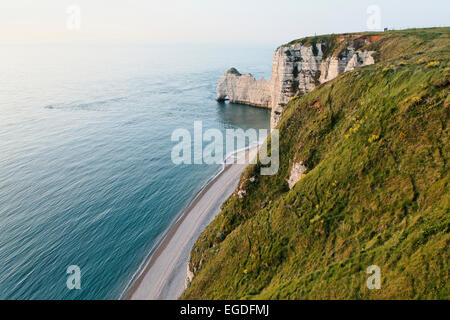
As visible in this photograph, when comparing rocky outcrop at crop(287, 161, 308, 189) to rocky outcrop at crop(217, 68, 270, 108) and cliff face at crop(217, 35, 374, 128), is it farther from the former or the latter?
rocky outcrop at crop(217, 68, 270, 108)

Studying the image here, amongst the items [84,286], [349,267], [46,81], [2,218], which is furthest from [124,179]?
[46,81]

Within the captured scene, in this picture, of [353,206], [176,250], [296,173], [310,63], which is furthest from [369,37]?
[176,250]

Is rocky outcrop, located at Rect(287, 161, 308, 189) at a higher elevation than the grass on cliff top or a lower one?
lower

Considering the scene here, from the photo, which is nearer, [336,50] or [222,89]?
[336,50]

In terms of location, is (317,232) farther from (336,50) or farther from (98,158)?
(98,158)

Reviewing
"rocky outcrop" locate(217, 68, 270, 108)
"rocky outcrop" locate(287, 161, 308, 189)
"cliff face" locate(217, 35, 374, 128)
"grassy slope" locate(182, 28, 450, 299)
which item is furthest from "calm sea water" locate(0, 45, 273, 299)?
"cliff face" locate(217, 35, 374, 128)

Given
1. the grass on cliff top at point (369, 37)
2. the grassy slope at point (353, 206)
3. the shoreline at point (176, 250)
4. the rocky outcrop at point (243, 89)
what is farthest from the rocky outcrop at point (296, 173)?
the rocky outcrop at point (243, 89)
